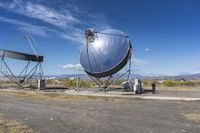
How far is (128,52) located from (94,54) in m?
5.73

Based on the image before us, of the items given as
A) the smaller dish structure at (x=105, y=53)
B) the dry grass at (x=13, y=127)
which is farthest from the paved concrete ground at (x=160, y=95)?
the dry grass at (x=13, y=127)

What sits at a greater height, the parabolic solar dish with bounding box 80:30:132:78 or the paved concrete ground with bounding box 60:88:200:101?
the parabolic solar dish with bounding box 80:30:132:78

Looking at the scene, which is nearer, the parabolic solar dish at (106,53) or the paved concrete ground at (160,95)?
the paved concrete ground at (160,95)

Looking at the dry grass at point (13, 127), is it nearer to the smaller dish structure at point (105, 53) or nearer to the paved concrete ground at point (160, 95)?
the paved concrete ground at point (160, 95)

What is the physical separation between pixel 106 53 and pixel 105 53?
7.2 inches

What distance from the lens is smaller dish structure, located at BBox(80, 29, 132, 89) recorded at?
4718 cm

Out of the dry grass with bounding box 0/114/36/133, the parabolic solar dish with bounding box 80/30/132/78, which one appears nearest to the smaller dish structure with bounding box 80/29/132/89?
the parabolic solar dish with bounding box 80/30/132/78

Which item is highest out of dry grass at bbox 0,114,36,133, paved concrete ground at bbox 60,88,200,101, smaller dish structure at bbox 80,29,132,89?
smaller dish structure at bbox 80,29,132,89

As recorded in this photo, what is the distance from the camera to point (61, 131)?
14820 millimetres

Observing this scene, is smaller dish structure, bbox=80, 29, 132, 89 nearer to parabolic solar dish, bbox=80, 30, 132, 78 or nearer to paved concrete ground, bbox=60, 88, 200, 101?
parabolic solar dish, bbox=80, 30, 132, 78

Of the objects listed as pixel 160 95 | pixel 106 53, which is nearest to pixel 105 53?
pixel 106 53

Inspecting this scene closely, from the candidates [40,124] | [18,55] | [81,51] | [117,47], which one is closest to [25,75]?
[18,55]

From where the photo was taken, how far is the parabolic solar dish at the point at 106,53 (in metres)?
47.1

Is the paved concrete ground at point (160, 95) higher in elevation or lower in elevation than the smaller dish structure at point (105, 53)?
lower
